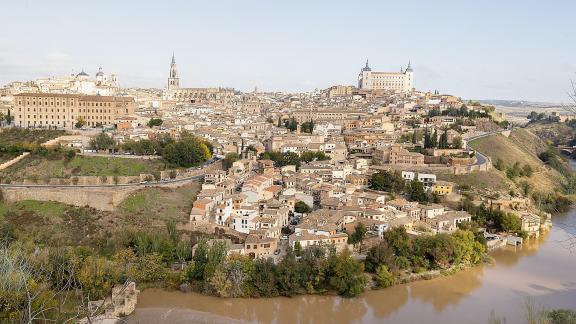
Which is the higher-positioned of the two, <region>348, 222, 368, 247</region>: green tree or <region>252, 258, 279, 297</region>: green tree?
<region>348, 222, 368, 247</region>: green tree

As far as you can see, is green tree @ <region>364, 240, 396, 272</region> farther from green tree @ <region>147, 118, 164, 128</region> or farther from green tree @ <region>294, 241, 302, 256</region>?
green tree @ <region>147, 118, 164, 128</region>

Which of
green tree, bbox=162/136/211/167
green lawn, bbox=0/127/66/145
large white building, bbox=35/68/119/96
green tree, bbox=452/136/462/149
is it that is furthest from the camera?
large white building, bbox=35/68/119/96

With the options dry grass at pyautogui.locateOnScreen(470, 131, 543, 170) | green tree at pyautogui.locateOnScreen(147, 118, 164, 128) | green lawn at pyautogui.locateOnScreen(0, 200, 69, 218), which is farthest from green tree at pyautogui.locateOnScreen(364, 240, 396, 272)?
green tree at pyautogui.locateOnScreen(147, 118, 164, 128)

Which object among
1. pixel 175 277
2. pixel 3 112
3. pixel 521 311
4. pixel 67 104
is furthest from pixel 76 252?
pixel 3 112

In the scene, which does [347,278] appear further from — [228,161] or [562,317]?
[228,161]

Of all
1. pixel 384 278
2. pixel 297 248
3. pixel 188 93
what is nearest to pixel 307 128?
pixel 297 248

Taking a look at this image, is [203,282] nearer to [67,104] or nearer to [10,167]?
[10,167]

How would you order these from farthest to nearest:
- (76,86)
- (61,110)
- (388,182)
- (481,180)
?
1. (76,86)
2. (61,110)
3. (481,180)
4. (388,182)
